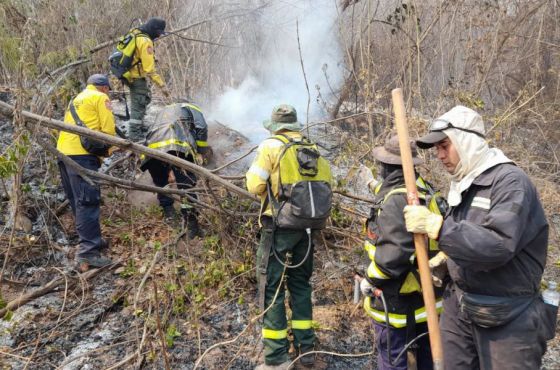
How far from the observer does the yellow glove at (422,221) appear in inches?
86.7

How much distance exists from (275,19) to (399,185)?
25.7 feet

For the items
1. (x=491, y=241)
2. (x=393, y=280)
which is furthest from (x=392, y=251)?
(x=491, y=241)

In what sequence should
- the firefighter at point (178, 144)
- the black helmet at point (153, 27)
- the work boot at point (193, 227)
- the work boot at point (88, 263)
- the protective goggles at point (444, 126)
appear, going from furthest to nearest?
the black helmet at point (153, 27) < the work boot at point (193, 227) < the firefighter at point (178, 144) < the work boot at point (88, 263) < the protective goggles at point (444, 126)

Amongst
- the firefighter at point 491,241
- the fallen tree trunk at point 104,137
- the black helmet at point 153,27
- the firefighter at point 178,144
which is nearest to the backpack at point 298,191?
the fallen tree trunk at point 104,137

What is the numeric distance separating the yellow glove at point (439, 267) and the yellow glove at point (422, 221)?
39 cm

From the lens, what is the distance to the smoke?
28.6 feet

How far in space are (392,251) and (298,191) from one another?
1.02m

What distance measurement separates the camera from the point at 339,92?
8.30 m

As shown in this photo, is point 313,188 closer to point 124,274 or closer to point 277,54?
point 124,274

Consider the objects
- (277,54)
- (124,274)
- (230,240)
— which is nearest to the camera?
(124,274)

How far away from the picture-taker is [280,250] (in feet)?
11.7

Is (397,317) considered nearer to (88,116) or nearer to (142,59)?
(88,116)

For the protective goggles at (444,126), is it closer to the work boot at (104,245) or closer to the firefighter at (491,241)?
the firefighter at (491,241)

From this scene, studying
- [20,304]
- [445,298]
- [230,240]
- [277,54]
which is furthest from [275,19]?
[445,298]
